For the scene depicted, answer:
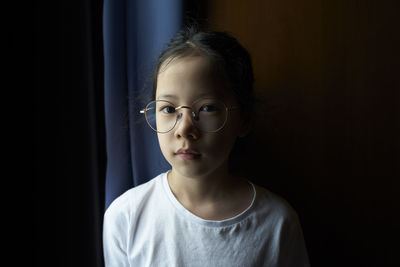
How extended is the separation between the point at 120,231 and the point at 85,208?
0.99ft

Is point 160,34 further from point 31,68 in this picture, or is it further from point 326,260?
point 326,260

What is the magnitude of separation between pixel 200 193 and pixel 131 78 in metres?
0.44

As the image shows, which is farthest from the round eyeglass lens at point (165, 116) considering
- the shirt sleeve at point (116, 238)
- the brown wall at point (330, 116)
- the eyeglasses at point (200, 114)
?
the brown wall at point (330, 116)

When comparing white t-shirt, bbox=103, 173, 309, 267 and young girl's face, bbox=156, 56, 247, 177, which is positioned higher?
young girl's face, bbox=156, 56, 247, 177

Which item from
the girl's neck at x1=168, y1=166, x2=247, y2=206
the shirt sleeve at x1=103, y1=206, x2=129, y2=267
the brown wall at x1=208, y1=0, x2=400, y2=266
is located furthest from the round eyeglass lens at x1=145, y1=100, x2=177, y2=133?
the brown wall at x1=208, y1=0, x2=400, y2=266

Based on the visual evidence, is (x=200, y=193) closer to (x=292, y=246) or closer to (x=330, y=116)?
(x=292, y=246)

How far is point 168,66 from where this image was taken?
797 millimetres

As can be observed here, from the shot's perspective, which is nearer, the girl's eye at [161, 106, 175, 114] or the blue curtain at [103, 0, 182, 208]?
the girl's eye at [161, 106, 175, 114]

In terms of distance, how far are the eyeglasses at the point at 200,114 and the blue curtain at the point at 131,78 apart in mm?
212

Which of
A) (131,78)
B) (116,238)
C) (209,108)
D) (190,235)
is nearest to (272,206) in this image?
(190,235)

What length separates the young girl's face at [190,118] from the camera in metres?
0.75

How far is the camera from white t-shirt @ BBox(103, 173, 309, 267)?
0.82 metres

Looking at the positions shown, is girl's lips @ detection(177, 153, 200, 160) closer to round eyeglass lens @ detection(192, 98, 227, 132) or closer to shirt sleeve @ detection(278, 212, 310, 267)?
round eyeglass lens @ detection(192, 98, 227, 132)

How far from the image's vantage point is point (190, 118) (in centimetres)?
75
